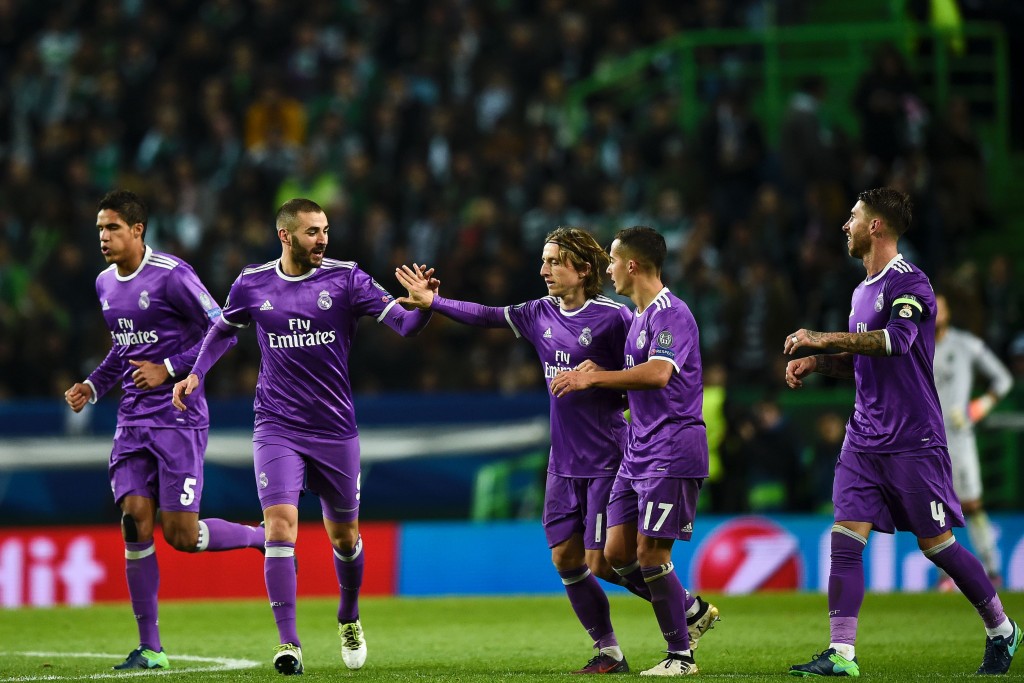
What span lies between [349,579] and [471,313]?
174 cm

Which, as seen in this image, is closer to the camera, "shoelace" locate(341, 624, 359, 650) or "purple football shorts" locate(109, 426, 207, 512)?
"shoelace" locate(341, 624, 359, 650)

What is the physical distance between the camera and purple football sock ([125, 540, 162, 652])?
8914 mm

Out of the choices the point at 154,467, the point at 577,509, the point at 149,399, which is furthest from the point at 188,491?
the point at 577,509

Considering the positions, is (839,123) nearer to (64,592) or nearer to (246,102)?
(246,102)

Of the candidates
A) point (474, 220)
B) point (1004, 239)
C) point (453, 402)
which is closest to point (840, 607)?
point (453, 402)

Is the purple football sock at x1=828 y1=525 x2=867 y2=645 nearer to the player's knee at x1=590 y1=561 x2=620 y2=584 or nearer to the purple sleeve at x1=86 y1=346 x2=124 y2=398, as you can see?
the player's knee at x1=590 y1=561 x2=620 y2=584

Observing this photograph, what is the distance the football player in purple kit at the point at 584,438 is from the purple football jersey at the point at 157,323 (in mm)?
1556

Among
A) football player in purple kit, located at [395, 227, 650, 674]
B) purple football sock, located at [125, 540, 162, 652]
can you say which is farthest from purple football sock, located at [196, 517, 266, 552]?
football player in purple kit, located at [395, 227, 650, 674]

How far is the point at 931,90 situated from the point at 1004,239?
2285 millimetres

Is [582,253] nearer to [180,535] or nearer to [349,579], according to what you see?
[349,579]

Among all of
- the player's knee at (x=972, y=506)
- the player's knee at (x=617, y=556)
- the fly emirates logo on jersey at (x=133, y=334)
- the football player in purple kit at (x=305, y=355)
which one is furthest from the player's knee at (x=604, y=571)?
the player's knee at (x=972, y=506)

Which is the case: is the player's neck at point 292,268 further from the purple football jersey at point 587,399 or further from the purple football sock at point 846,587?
the purple football sock at point 846,587

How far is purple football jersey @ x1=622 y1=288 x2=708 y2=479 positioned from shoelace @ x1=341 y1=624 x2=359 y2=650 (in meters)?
1.95

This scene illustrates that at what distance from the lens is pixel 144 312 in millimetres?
9180
